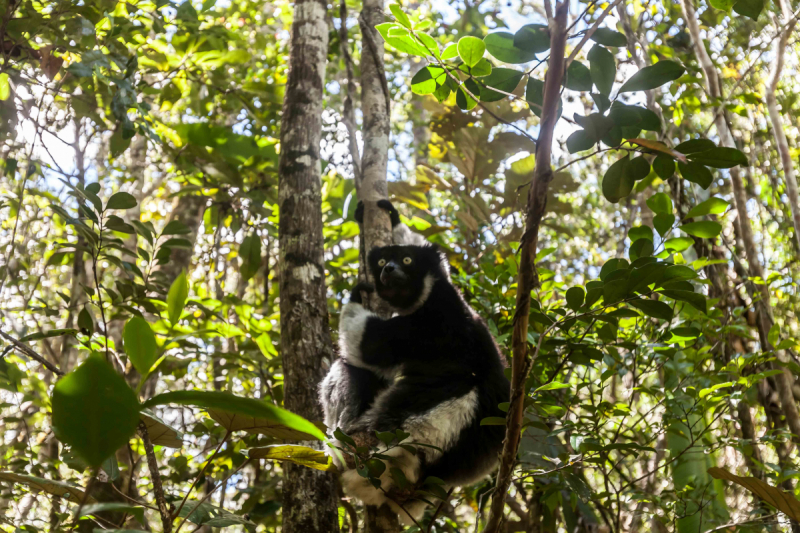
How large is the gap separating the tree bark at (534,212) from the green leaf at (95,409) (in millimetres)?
800

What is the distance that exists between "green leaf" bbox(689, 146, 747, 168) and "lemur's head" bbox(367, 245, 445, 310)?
1966 mm

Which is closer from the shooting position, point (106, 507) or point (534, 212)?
point (106, 507)

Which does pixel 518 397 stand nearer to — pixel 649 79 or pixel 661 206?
pixel 649 79

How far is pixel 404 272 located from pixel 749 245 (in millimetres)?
2485

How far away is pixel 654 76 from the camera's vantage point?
1.34 metres

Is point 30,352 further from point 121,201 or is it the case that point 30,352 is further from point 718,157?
point 718,157

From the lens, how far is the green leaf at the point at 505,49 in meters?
1.40

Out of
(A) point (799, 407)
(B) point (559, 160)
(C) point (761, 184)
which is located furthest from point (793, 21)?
(B) point (559, 160)

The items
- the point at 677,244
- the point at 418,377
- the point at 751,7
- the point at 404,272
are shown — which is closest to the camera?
the point at 751,7

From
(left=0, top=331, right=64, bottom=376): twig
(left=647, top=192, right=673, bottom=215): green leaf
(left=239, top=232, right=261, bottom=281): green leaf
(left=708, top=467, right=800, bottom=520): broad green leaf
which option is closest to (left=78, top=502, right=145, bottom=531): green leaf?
(left=0, top=331, right=64, bottom=376): twig

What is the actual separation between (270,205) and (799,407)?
4.18 m

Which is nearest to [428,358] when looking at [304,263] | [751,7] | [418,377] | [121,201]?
[418,377]

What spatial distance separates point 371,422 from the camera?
2693 millimetres

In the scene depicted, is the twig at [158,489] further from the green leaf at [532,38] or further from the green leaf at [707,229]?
the green leaf at [707,229]
